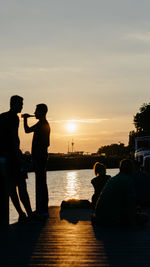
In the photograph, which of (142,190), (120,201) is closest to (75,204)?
(142,190)

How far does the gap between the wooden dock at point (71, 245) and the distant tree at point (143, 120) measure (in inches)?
3654

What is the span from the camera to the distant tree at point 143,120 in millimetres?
101688

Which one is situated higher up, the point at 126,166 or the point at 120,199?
the point at 126,166

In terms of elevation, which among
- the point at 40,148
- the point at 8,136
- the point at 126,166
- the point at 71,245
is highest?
the point at 8,136

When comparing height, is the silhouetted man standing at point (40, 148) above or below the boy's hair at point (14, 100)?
below

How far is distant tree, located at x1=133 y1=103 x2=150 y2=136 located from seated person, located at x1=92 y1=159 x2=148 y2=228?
92.4 meters

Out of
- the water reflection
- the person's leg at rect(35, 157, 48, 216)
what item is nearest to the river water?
the water reflection

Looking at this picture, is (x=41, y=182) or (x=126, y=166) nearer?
(x=126, y=166)

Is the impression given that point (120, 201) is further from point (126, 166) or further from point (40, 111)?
point (40, 111)

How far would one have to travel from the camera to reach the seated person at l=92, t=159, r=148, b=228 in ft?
26.2

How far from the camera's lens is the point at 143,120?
102812 millimetres

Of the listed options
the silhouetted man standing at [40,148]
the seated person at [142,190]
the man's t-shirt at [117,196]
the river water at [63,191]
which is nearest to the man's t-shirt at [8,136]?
the silhouetted man standing at [40,148]

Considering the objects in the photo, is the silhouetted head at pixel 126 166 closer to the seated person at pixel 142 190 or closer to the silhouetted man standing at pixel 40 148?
the silhouetted man standing at pixel 40 148

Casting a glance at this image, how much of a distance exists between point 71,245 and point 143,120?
9765 centimetres
